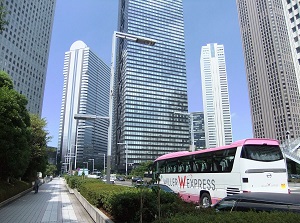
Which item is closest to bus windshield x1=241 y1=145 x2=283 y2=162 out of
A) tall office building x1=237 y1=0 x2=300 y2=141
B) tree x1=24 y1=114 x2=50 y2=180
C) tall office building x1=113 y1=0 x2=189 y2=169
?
tree x1=24 y1=114 x2=50 y2=180

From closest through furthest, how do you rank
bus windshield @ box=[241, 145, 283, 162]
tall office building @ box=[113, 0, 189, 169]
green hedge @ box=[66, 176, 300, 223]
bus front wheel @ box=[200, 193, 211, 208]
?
green hedge @ box=[66, 176, 300, 223], bus windshield @ box=[241, 145, 283, 162], bus front wheel @ box=[200, 193, 211, 208], tall office building @ box=[113, 0, 189, 169]

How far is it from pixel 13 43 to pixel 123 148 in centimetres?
6378

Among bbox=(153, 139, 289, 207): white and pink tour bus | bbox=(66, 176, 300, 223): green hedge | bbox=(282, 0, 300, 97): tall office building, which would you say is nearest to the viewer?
bbox=(66, 176, 300, 223): green hedge

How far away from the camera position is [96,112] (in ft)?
268

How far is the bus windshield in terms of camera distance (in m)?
11.6

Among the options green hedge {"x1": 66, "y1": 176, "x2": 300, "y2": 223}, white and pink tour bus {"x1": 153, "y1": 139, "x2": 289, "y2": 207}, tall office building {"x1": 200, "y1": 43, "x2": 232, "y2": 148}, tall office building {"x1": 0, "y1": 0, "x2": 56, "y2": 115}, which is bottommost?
green hedge {"x1": 66, "y1": 176, "x2": 300, "y2": 223}

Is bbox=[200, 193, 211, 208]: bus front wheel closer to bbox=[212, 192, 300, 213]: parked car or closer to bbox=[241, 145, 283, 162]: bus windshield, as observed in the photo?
bbox=[241, 145, 283, 162]: bus windshield

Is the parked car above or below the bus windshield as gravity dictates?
below

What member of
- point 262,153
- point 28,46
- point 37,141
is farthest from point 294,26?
point 28,46

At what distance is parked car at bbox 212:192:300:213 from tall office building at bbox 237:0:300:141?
106350 millimetres

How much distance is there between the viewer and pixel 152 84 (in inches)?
4801

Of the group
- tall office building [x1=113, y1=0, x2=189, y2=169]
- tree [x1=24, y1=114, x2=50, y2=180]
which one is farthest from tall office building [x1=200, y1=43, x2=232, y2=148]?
tall office building [x1=113, y1=0, x2=189, y2=169]

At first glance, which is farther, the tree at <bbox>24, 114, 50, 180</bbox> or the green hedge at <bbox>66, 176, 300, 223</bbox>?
the tree at <bbox>24, 114, 50, 180</bbox>

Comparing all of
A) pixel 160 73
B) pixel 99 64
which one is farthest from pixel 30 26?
pixel 160 73
